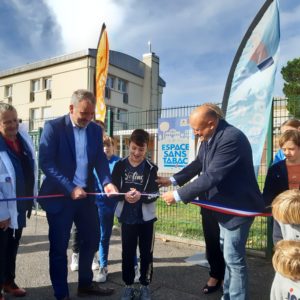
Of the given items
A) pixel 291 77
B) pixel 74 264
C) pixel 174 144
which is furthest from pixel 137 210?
pixel 291 77

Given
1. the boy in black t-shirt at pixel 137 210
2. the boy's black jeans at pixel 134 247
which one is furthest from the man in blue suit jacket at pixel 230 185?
the boy's black jeans at pixel 134 247

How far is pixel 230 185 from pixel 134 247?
4.02 feet

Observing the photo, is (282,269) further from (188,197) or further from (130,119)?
(130,119)

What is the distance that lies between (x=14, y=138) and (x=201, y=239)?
3937 millimetres

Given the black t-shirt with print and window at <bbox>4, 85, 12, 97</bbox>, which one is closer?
the black t-shirt with print

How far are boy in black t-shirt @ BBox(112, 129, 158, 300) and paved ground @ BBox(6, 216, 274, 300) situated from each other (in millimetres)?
554

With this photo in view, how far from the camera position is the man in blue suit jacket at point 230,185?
3.15 m

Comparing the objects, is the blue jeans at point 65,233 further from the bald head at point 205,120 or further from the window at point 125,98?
the window at point 125,98

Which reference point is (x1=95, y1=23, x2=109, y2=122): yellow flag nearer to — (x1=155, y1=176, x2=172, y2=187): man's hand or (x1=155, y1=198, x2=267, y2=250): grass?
(x1=155, y1=198, x2=267, y2=250): grass

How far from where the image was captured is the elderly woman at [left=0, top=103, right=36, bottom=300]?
11.4 feet

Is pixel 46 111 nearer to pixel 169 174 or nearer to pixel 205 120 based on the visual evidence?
pixel 169 174

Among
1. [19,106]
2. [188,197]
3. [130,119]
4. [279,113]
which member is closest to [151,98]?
[19,106]

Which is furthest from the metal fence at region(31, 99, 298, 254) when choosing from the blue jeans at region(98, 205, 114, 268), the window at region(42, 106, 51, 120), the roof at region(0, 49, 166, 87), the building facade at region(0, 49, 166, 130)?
the window at region(42, 106, 51, 120)

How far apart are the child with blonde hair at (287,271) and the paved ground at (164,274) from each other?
1703 mm
